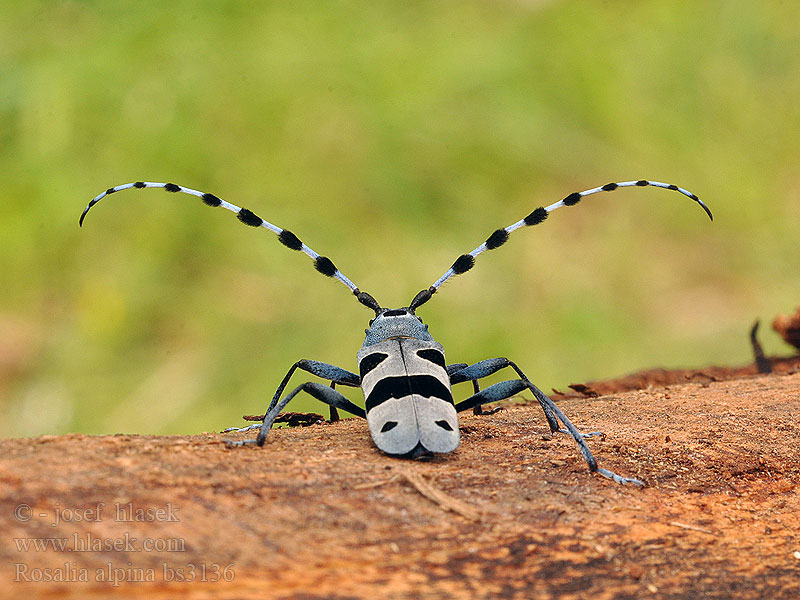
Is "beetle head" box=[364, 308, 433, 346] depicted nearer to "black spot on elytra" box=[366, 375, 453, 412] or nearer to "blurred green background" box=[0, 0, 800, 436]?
"black spot on elytra" box=[366, 375, 453, 412]

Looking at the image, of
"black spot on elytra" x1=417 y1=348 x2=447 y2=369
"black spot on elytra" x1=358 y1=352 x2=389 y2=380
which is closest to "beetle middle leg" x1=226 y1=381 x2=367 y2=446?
"black spot on elytra" x1=358 y1=352 x2=389 y2=380

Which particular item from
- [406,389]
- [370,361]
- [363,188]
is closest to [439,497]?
[406,389]

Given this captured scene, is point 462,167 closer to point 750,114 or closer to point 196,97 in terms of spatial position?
point 196,97

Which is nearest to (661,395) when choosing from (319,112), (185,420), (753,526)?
(753,526)

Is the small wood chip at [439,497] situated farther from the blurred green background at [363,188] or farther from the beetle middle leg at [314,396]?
the blurred green background at [363,188]

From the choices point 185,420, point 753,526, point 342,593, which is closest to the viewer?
point 342,593

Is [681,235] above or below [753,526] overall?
above

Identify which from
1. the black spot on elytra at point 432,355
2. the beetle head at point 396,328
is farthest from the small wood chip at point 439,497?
the beetle head at point 396,328
